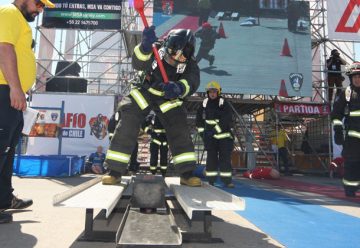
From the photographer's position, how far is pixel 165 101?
331cm

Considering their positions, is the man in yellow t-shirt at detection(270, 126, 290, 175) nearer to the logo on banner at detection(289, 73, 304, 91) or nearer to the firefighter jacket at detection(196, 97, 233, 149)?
the logo on banner at detection(289, 73, 304, 91)

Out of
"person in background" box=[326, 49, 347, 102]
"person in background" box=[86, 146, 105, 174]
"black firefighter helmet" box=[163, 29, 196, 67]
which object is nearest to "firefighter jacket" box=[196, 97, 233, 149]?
"black firefighter helmet" box=[163, 29, 196, 67]

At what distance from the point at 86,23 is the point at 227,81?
16.3ft

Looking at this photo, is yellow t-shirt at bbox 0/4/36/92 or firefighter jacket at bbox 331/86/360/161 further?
firefighter jacket at bbox 331/86/360/161

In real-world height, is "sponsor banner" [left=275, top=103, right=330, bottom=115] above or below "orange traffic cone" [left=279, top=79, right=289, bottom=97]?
below

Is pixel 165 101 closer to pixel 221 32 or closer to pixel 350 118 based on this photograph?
pixel 350 118

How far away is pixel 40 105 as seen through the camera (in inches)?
412

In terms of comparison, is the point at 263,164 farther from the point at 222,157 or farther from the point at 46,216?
the point at 46,216

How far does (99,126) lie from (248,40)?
5488mm

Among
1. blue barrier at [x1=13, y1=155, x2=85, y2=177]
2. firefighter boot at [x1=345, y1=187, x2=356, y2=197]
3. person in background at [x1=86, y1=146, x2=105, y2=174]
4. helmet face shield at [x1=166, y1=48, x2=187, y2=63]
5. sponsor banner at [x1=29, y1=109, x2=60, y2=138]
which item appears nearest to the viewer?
helmet face shield at [x1=166, y1=48, x2=187, y2=63]

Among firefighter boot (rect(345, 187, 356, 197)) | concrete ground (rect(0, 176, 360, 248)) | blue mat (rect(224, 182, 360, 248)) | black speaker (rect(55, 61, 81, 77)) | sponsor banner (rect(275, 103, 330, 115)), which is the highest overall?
black speaker (rect(55, 61, 81, 77))

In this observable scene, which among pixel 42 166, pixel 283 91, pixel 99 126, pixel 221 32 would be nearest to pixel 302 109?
pixel 283 91

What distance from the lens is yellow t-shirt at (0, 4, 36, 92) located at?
8.46ft

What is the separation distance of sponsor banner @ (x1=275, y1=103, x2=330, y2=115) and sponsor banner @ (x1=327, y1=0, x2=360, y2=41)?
253 centimetres
